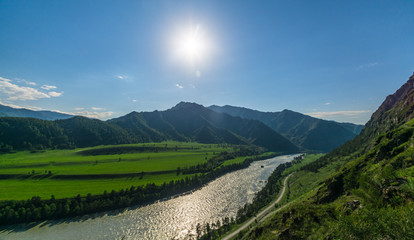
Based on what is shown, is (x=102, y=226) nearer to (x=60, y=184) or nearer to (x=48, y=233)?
(x=48, y=233)

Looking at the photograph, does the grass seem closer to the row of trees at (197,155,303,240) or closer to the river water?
the river water

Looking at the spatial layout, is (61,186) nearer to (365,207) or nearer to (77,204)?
(77,204)

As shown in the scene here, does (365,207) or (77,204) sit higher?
(365,207)

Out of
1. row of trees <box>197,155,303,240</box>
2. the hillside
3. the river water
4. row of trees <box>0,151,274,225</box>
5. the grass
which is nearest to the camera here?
the hillside

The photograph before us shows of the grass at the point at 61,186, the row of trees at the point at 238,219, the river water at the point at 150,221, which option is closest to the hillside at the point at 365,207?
the row of trees at the point at 238,219

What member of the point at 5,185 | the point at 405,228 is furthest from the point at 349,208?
the point at 5,185

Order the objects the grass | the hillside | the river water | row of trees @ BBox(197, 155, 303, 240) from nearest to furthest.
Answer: the hillside < row of trees @ BBox(197, 155, 303, 240) < the river water < the grass

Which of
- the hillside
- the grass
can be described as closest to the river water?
the grass

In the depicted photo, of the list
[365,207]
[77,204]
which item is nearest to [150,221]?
[77,204]

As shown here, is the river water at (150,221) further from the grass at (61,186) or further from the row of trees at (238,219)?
the grass at (61,186)
